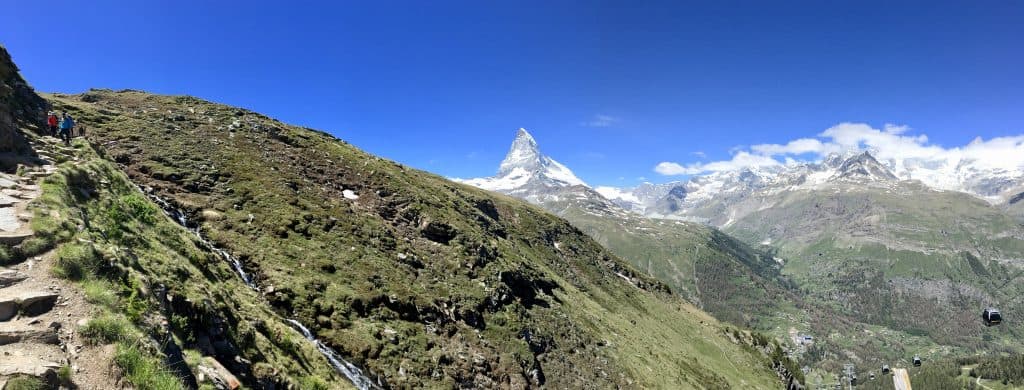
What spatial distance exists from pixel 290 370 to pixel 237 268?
1504cm

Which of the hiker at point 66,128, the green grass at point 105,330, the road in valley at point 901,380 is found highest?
the hiker at point 66,128

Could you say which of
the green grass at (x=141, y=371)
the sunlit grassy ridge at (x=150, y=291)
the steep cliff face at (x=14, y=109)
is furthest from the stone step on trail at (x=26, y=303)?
the steep cliff face at (x=14, y=109)

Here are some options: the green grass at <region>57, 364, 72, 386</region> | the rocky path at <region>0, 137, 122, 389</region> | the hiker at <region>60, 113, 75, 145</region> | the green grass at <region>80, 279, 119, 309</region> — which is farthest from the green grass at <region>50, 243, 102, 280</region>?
the hiker at <region>60, 113, 75, 145</region>

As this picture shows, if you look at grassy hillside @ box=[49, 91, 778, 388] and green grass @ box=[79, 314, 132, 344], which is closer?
green grass @ box=[79, 314, 132, 344]

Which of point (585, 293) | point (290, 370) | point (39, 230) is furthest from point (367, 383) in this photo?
point (585, 293)

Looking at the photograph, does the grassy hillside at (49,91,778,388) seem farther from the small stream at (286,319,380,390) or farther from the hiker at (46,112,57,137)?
the hiker at (46,112,57,137)

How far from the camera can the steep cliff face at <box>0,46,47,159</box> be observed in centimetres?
2405

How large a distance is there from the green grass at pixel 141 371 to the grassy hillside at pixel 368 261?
852 inches

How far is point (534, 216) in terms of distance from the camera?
16712 cm

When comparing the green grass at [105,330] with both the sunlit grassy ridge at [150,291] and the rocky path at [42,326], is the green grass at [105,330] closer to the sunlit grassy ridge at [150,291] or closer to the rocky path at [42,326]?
the sunlit grassy ridge at [150,291]

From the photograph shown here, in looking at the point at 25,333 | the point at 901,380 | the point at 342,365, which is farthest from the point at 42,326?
the point at 901,380

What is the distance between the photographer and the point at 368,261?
4884 cm

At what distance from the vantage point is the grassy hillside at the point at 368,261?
38.9 metres

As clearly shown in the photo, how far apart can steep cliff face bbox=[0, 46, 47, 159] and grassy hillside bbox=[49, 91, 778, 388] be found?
21.1ft
